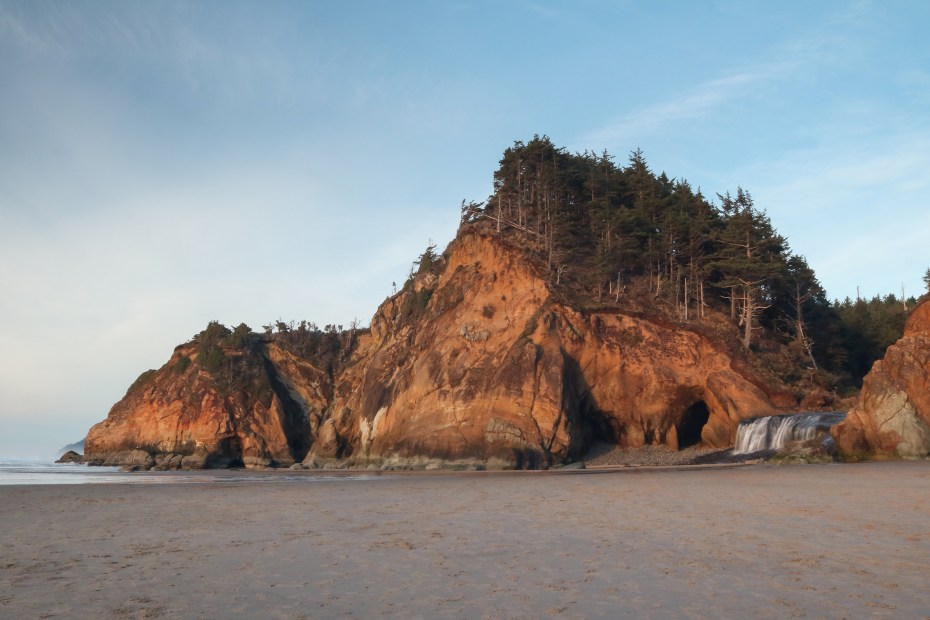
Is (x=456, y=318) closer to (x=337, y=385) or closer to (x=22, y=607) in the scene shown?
(x=337, y=385)

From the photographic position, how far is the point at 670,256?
49406mm

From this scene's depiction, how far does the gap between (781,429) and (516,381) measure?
14.3 m

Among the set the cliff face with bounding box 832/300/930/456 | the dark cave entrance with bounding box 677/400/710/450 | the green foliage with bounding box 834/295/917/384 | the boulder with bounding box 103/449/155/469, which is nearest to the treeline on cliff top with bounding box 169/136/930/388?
the green foliage with bounding box 834/295/917/384

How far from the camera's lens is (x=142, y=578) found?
26.6 ft

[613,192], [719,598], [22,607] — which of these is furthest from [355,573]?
[613,192]

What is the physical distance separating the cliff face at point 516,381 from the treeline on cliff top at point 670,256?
96.6 inches

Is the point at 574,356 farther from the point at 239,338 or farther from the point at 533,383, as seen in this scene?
the point at 239,338

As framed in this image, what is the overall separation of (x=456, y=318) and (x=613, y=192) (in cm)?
1725

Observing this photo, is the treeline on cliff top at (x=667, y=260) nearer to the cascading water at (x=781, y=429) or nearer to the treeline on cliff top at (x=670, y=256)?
the treeline on cliff top at (x=670, y=256)

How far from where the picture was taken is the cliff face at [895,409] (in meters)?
26.5

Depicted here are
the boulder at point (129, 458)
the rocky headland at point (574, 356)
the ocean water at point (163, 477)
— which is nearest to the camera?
the ocean water at point (163, 477)

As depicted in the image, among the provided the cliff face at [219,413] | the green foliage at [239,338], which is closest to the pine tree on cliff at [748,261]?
the cliff face at [219,413]

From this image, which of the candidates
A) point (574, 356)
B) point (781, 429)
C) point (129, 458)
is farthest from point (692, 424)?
point (129, 458)

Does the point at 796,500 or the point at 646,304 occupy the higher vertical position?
the point at 646,304
